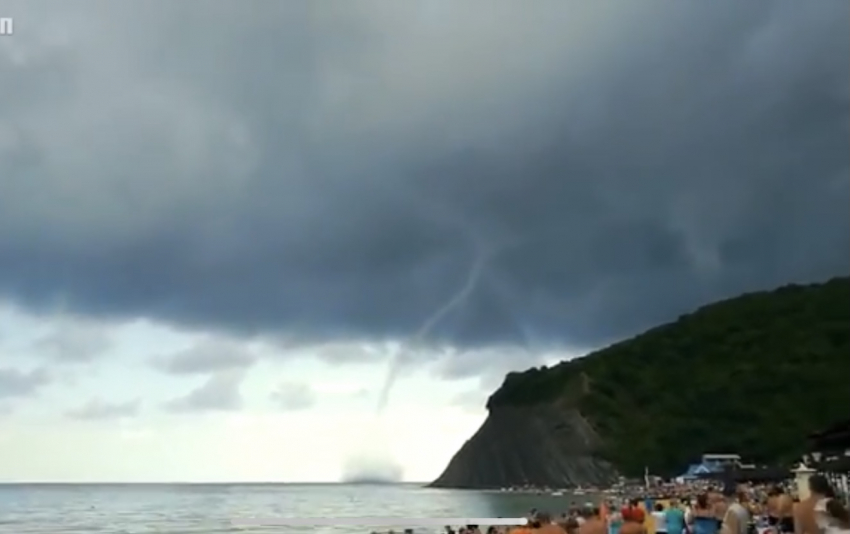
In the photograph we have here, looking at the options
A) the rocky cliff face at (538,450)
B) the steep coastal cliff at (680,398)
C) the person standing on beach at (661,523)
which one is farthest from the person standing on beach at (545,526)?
the rocky cliff face at (538,450)

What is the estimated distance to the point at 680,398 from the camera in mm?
Result: 131875

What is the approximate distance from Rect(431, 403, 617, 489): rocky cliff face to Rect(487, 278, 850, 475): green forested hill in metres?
2.07

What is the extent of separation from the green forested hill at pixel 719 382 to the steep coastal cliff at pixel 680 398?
179 mm

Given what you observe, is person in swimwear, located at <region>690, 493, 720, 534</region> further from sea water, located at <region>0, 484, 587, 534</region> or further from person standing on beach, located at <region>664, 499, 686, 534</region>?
sea water, located at <region>0, 484, 587, 534</region>

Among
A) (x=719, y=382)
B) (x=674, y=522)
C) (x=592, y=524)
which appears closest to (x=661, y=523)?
(x=674, y=522)

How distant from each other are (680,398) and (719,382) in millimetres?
6214

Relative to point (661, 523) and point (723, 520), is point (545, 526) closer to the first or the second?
point (723, 520)

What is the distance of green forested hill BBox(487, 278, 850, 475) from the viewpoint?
118m

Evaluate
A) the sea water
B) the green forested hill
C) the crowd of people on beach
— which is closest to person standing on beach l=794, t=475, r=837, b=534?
the crowd of people on beach

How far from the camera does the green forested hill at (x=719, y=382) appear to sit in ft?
386

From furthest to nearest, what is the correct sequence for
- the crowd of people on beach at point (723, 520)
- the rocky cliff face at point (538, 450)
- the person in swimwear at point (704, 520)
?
the rocky cliff face at point (538, 450)
the person in swimwear at point (704, 520)
the crowd of people on beach at point (723, 520)

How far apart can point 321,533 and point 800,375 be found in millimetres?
96750

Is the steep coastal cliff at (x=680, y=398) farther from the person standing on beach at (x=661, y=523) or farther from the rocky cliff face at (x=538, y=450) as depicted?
the person standing on beach at (x=661, y=523)

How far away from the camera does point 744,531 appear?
1185 centimetres
